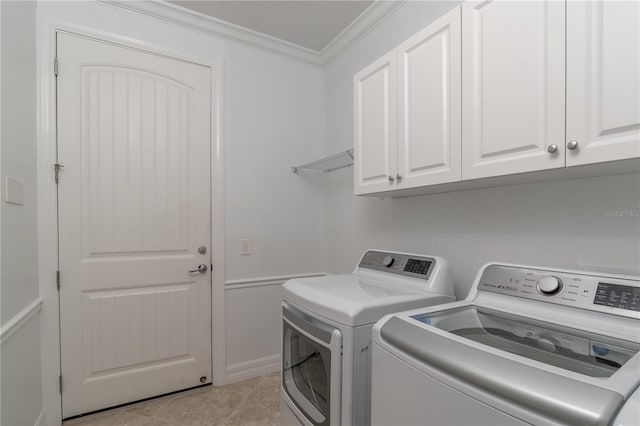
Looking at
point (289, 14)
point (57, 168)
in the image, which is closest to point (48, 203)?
point (57, 168)

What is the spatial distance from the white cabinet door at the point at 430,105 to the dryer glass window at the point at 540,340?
545mm

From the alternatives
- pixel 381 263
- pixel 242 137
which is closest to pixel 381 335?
pixel 381 263

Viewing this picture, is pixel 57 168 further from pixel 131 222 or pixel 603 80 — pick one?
pixel 603 80

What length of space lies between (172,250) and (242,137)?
0.98m

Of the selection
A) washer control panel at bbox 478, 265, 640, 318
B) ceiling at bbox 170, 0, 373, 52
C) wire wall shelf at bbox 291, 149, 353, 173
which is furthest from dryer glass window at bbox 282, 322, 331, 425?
ceiling at bbox 170, 0, 373, 52

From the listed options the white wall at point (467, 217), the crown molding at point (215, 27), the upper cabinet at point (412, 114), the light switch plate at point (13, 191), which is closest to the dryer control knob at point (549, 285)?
the white wall at point (467, 217)

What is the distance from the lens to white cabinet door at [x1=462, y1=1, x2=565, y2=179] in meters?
0.95

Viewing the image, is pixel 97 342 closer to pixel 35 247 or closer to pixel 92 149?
pixel 35 247

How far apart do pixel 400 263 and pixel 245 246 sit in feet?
4.13

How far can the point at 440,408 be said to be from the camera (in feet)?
2.53

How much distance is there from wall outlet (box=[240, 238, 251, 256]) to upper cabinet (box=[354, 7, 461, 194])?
1.07 m

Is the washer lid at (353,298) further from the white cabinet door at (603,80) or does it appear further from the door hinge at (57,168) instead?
the door hinge at (57,168)

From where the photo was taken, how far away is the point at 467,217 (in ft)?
5.14

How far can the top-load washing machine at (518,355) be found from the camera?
1.98ft
